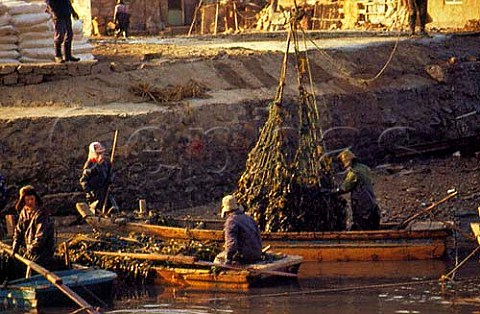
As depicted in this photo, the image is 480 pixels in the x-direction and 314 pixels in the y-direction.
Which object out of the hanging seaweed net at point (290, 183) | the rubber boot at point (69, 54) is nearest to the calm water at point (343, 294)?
the hanging seaweed net at point (290, 183)

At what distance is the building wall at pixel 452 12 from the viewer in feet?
126

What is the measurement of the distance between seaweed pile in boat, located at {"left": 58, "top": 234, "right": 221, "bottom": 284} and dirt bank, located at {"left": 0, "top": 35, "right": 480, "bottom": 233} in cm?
456

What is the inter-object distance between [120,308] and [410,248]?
434 cm

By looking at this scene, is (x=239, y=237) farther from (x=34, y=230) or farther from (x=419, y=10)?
(x=419, y=10)

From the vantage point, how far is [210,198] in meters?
26.9

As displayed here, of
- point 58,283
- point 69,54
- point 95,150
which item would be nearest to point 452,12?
point 69,54

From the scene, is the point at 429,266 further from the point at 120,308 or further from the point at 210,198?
the point at 210,198

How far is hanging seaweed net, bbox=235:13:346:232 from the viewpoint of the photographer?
21.3 m

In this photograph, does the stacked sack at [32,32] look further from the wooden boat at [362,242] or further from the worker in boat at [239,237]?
the worker in boat at [239,237]

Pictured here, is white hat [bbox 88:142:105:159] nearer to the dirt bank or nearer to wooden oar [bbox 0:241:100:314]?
the dirt bank

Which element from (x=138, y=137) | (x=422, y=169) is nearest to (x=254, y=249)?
(x=138, y=137)

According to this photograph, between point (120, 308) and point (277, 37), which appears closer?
point (120, 308)

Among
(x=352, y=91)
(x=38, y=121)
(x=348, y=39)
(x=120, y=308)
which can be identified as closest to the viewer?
(x=120, y=308)

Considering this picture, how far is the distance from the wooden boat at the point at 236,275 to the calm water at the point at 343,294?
111mm
